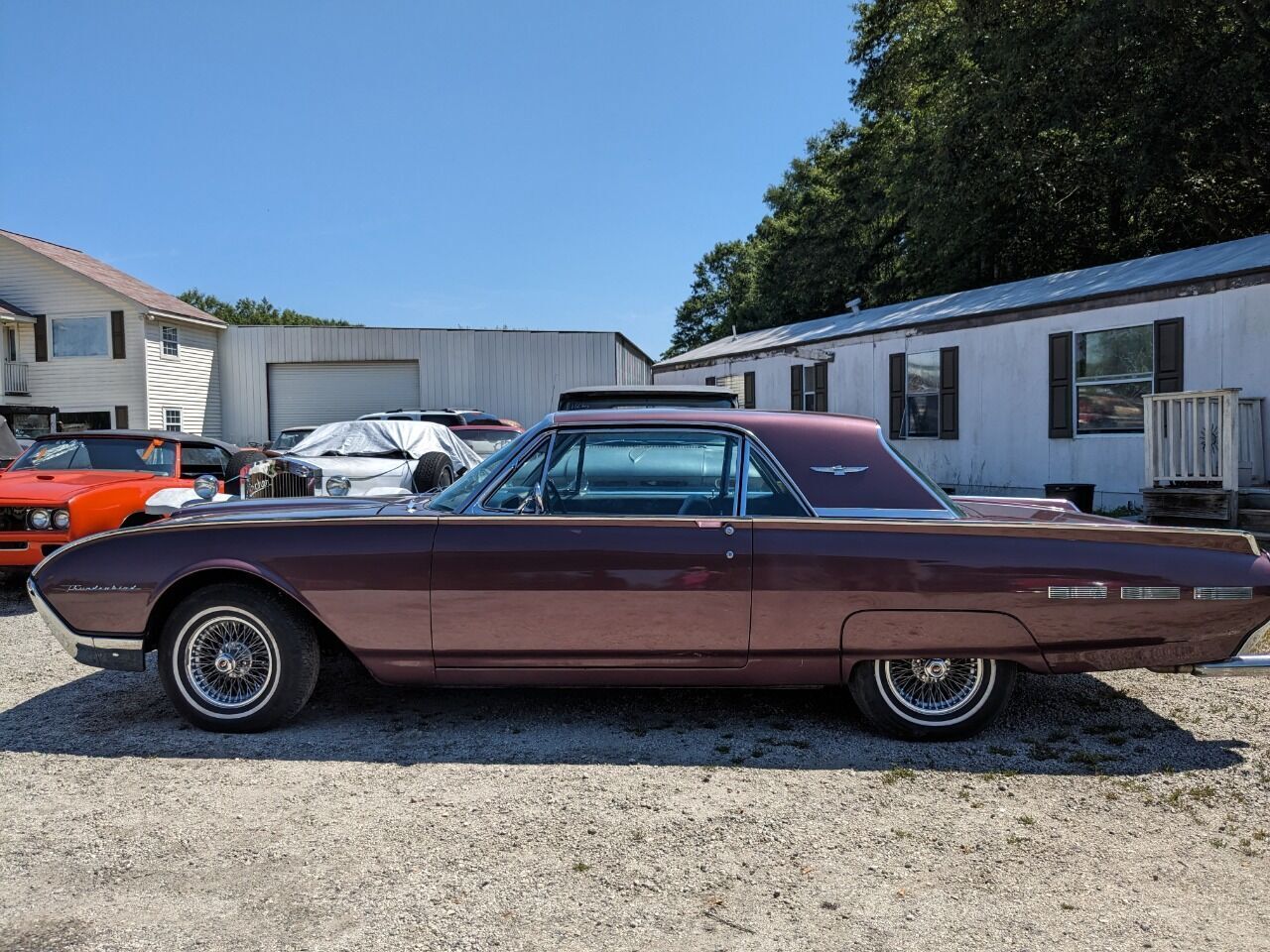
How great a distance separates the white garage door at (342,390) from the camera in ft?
89.1

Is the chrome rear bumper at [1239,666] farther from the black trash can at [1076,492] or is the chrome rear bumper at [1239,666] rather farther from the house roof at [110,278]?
the house roof at [110,278]

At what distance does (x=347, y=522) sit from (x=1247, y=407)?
973 centimetres

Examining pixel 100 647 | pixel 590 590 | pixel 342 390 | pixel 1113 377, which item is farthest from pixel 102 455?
pixel 342 390

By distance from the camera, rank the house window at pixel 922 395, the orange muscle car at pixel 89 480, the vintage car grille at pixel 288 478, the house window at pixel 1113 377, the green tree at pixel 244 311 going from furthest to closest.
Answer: the green tree at pixel 244 311 → the house window at pixel 922 395 → the house window at pixel 1113 377 → the vintage car grille at pixel 288 478 → the orange muscle car at pixel 89 480

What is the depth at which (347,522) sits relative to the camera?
377 centimetres

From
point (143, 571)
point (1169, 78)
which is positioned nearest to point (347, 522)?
point (143, 571)

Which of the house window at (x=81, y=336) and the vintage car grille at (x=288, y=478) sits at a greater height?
the house window at (x=81, y=336)

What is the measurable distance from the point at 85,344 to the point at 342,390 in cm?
752

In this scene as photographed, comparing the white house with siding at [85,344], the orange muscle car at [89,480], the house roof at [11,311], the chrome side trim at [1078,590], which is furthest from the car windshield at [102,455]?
the house roof at [11,311]

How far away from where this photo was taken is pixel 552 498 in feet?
12.6

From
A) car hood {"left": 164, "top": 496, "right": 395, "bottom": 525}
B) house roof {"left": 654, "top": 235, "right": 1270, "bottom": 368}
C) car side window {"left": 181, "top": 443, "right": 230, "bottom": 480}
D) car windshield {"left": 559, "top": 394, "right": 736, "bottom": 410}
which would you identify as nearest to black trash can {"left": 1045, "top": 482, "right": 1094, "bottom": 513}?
house roof {"left": 654, "top": 235, "right": 1270, "bottom": 368}

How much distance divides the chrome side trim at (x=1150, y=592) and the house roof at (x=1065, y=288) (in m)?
7.69

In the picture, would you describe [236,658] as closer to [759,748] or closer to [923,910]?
[759,748]

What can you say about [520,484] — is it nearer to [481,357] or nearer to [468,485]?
[468,485]
